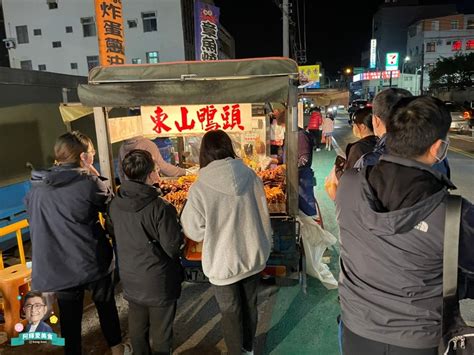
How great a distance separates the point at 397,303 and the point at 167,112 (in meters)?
4.19

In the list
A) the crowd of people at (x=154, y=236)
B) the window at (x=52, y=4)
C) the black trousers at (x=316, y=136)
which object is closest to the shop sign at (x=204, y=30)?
the black trousers at (x=316, y=136)

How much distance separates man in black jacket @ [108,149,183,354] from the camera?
9.12ft

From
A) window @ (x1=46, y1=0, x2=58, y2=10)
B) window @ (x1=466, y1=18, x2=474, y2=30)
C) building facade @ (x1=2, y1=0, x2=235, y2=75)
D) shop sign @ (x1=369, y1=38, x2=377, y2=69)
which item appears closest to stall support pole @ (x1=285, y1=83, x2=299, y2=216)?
building facade @ (x1=2, y1=0, x2=235, y2=75)

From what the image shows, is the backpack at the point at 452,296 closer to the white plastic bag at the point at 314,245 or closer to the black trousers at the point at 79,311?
the black trousers at the point at 79,311

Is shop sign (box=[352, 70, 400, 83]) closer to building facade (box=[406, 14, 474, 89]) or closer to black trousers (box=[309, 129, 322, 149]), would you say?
building facade (box=[406, 14, 474, 89])

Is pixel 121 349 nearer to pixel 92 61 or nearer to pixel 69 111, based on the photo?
pixel 69 111

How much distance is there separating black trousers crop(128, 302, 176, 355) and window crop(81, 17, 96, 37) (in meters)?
31.6

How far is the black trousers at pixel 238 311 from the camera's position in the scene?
2998mm

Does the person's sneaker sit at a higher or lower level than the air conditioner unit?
lower

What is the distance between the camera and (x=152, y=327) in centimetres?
302

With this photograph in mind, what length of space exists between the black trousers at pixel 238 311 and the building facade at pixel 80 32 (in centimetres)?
2801

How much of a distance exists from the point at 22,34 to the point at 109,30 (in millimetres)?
23811

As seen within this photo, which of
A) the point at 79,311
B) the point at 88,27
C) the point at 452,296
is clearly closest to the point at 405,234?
the point at 452,296

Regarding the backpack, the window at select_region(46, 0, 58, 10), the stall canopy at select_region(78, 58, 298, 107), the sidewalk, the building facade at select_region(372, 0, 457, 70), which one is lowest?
the sidewalk
